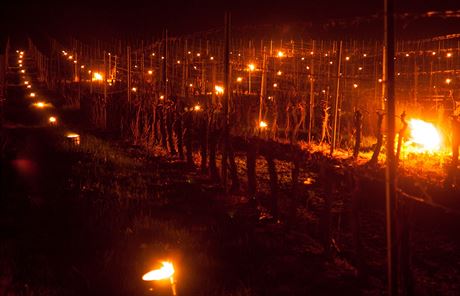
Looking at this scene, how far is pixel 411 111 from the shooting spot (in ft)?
42.9

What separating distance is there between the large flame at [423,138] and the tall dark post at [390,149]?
23.2ft

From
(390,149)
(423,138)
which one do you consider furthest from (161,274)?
(423,138)

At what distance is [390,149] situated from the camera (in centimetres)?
336

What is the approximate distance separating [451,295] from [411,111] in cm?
974

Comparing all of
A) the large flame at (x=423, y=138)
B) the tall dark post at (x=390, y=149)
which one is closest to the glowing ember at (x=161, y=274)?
the tall dark post at (x=390, y=149)

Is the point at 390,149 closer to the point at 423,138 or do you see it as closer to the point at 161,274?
the point at 161,274

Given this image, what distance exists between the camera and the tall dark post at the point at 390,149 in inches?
130

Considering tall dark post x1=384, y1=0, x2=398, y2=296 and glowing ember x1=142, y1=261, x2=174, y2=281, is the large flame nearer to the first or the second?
tall dark post x1=384, y1=0, x2=398, y2=296

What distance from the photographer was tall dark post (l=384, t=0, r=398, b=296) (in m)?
3.30

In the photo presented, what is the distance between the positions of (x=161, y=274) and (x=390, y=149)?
1.90 meters

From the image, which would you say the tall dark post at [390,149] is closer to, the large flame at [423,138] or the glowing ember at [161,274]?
the glowing ember at [161,274]

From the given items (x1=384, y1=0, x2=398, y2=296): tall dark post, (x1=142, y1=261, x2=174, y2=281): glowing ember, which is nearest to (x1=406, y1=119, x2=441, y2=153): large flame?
(x1=384, y1=0, x2=398, y2=296): tall dark post

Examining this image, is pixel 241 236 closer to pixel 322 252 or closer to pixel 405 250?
pixel 322 252

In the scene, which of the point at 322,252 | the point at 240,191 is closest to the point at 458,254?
the point at 322,252
